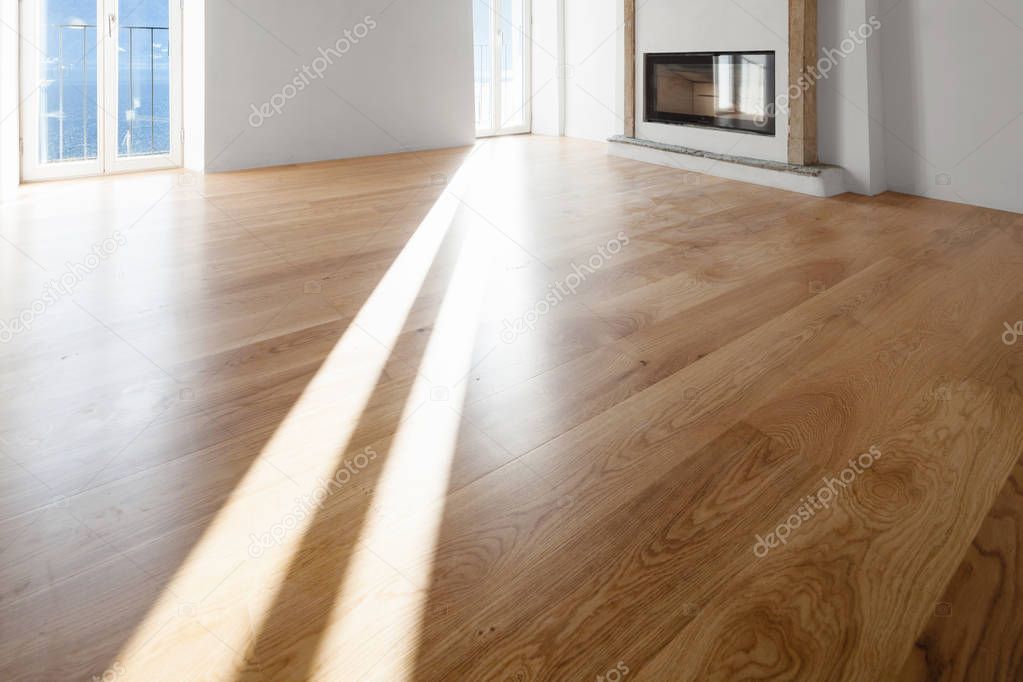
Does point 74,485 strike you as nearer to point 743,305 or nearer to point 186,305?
point 186,305

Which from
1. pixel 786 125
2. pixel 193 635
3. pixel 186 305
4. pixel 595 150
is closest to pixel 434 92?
pixel 595 150

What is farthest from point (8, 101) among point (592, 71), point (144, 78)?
point (592, 71)

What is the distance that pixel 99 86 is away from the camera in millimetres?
5188

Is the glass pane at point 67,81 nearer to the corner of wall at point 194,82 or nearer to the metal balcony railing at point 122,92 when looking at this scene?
the metal balcony railing at point 122,92

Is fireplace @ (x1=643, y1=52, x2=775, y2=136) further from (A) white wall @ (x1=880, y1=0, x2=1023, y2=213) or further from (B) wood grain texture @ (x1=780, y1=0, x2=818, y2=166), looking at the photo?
(A) white wall @ (x1=880, y1=0, x2=1023, y2=213)

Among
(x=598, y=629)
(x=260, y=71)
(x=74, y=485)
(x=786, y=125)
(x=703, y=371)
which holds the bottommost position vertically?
(x=598, y=629)

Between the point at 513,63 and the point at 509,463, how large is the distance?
7141 mm

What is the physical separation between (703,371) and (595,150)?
5048 millimetres

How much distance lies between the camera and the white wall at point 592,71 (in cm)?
725

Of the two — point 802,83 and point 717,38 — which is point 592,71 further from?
point 802,83

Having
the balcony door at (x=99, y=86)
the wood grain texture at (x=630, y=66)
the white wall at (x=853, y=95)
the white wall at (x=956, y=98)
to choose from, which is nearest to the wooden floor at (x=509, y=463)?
the white wall at (x=956, y=98)

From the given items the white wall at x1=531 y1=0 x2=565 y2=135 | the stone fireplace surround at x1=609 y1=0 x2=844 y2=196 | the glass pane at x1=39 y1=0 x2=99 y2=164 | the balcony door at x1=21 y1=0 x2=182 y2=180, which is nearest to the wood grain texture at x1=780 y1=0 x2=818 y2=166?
the stone fireplace surround at x1=609 y1=0 x2=844 y2=196

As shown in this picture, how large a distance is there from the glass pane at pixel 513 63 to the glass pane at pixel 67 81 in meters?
4.00

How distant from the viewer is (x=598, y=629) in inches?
45.4
